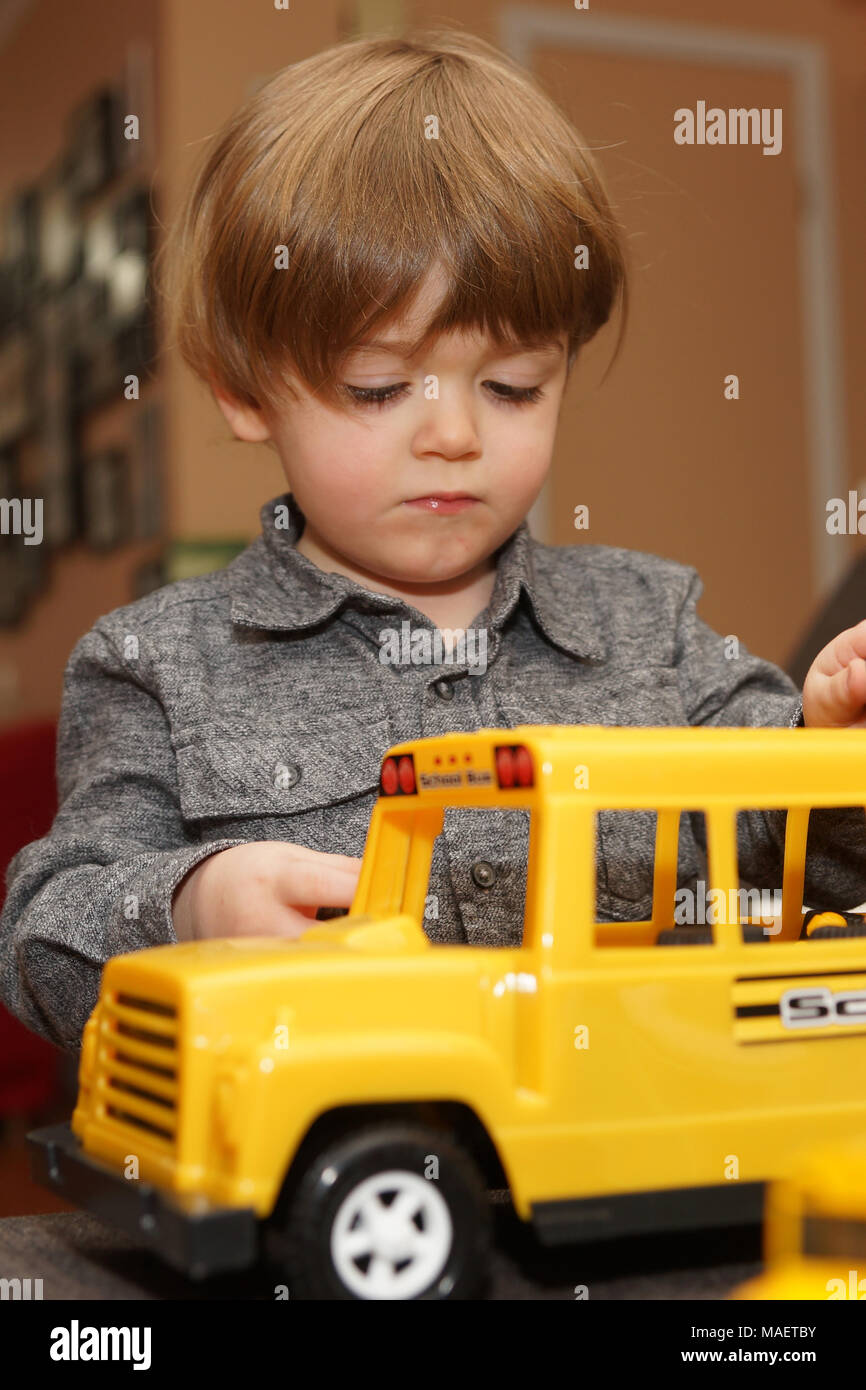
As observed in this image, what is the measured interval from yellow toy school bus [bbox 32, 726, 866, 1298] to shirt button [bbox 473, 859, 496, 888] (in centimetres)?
31

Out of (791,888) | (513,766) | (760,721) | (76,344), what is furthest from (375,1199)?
(76,344)

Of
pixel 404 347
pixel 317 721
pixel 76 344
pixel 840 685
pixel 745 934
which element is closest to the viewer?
pixel 745 934

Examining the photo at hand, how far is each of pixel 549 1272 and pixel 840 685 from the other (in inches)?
13.5

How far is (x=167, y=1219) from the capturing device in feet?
1.65

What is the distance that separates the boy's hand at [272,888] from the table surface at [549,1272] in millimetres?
153

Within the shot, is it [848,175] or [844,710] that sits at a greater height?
[848,175]

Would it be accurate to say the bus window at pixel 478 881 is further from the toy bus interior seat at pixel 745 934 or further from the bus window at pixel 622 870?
the toy bus interior seat at pixel 745 934

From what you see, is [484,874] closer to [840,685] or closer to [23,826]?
[840,685]

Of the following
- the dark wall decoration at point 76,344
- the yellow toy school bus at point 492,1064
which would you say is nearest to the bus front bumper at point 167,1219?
Result: the yellow toy school bus at point 492,1064

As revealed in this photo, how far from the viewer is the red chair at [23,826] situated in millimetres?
2727

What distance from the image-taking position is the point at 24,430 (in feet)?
14.7

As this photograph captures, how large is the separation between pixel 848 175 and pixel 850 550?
3.07 ft

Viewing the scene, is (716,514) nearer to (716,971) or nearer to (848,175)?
(848,175)

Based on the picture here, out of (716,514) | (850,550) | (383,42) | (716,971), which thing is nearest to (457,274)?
(383,42)
